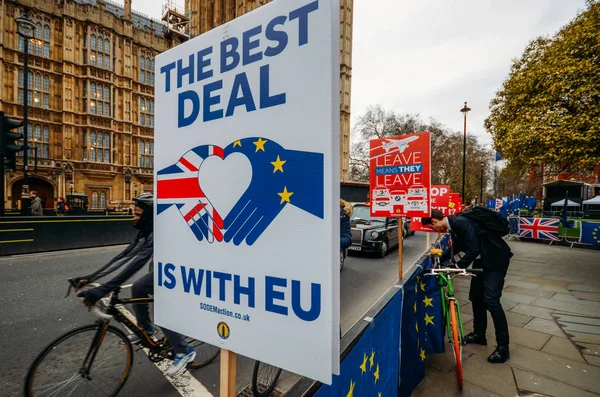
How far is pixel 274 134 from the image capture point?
3.27 feet

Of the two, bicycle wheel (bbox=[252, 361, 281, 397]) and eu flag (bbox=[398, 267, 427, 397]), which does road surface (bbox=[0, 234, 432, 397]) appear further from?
eu flag (bbox=[398, 267, 427, 397])

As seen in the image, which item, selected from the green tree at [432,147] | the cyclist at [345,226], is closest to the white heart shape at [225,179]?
the cyclist at [345,226]

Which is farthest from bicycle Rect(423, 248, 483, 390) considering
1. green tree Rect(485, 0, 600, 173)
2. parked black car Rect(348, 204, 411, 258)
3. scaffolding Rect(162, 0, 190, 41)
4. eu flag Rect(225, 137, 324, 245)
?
scaffolding Rect(162, 0, 190, 41)

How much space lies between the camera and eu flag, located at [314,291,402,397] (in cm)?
146

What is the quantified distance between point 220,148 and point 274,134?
0.26m

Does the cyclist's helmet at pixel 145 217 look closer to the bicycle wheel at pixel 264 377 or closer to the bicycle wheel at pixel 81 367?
the bicycle wheel at pixel 81 367

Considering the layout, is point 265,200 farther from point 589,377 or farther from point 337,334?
point 589,377

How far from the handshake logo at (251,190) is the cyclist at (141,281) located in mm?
1477

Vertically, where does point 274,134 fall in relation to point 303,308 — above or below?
above

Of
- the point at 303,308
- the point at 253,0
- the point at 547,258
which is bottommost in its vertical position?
the point at 547,258

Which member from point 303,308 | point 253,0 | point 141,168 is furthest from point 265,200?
point 253,0

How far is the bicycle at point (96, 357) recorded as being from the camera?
225cm

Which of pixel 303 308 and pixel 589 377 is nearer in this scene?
pixel 303 308

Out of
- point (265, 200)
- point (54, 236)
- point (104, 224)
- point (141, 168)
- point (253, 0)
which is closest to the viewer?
point (265, 200)
